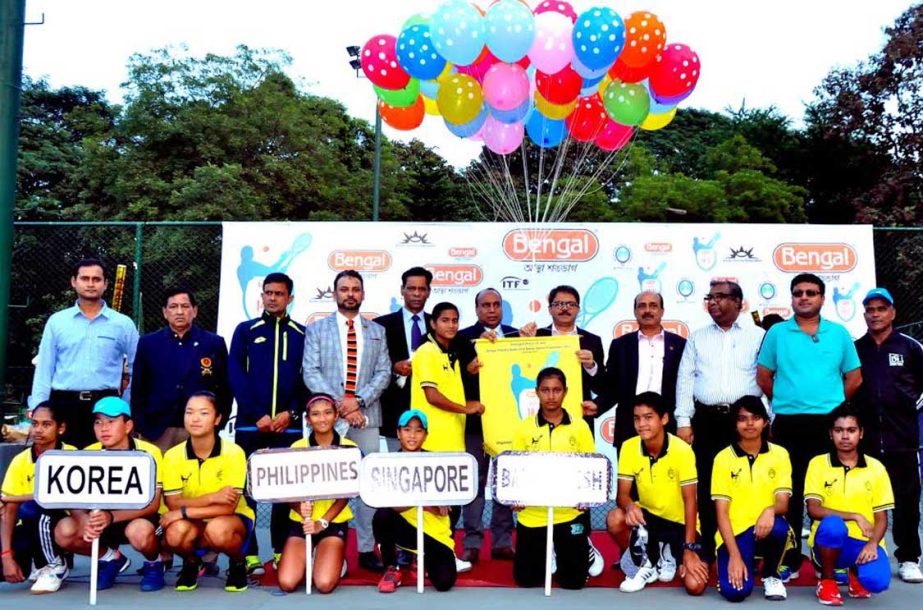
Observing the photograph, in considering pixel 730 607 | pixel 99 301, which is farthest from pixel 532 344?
pixel 99 301

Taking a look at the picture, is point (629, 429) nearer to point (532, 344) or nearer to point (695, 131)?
point (532, 344)

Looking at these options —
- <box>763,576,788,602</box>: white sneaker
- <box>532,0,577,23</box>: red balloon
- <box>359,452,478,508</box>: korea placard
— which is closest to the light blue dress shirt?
<box>359,452,478,508</box>: korea placard

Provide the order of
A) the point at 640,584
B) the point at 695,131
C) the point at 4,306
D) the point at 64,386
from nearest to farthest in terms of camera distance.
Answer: the point at 640,584, the point at 64,386, the point at 4,306, the point at 695,131

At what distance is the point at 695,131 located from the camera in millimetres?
42000

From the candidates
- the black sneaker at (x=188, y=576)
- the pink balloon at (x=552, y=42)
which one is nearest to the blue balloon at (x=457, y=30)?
the pink balloon at (x=552, y=42)

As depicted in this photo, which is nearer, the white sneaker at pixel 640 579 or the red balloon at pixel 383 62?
→ the white sneaker at pixel 640 579

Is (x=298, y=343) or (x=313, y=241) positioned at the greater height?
(x=313, y=241)

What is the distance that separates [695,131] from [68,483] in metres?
39.8

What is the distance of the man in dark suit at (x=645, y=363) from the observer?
644 centimetres

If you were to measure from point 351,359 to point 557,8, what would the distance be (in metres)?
4.31

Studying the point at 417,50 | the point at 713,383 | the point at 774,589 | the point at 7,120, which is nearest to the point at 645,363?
the point at 713,383

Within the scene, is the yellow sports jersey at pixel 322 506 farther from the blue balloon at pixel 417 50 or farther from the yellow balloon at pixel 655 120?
the yellow balloon at pixel 655 120

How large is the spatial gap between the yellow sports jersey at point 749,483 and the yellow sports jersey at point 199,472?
9.70ft

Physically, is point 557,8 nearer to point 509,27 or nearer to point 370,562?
point 509,27
